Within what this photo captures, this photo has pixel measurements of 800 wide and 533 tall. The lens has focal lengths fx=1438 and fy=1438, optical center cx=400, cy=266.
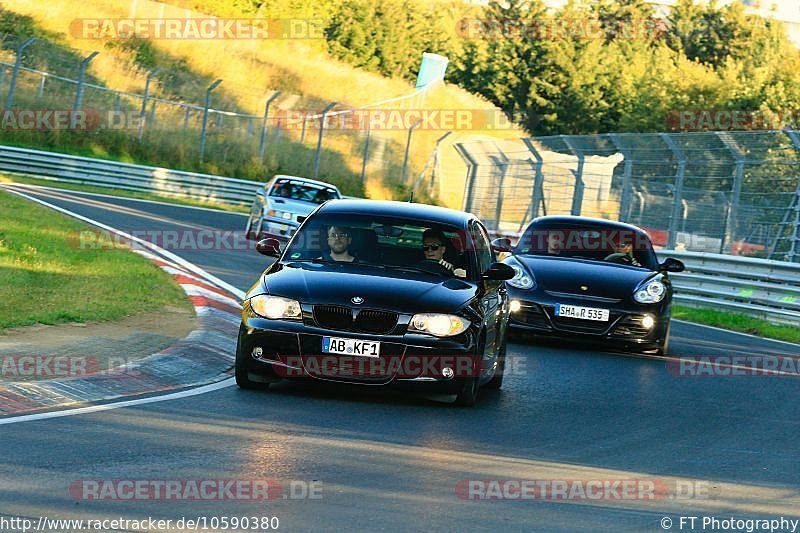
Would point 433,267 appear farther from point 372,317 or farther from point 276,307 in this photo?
point 276,307

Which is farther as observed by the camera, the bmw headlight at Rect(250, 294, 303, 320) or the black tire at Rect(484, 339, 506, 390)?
the black tire at Rect(484, 339, 506, 390)

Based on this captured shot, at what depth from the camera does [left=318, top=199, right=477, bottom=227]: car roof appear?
11.0m

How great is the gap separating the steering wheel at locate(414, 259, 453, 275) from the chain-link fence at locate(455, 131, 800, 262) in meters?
12.1

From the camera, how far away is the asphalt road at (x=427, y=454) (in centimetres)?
644

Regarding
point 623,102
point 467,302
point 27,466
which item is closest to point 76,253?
point 467,302

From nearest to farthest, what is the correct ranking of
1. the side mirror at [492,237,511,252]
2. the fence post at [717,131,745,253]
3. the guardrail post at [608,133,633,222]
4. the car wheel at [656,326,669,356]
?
the side mirror at [492,237,511,252]
the car wheel at [656,326,669,356]
the fence post at [717,131,745,253]
the guardrail post at [608,133,633,222]

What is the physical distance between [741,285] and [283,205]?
8.84 meters

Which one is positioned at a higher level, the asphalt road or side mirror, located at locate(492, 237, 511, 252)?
side mirror, located at locate(492, 237, 511, 252)

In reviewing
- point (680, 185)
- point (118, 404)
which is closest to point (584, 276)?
point (118, 404)

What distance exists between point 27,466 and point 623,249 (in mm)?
10072

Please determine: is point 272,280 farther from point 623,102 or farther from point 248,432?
point 623,102

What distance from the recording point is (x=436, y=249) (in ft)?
35.6

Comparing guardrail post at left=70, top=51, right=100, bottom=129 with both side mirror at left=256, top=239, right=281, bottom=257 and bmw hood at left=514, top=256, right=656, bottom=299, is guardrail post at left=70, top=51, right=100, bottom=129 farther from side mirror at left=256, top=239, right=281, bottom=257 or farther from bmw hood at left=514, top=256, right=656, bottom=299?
side mirror at left=256, top=239, right=281, bottom=257

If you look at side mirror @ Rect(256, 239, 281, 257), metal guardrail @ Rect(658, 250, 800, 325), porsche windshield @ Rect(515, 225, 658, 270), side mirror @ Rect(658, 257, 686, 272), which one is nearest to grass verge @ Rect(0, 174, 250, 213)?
metal guardrail @ Rect(658, 250, 800, 325)
